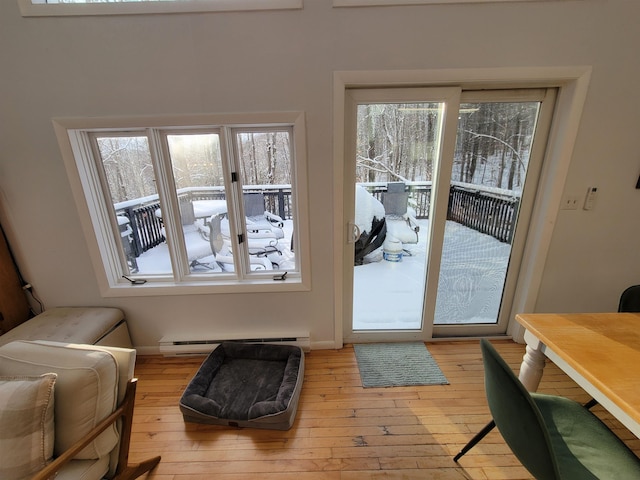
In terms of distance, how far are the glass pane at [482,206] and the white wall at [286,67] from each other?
0.29 metres

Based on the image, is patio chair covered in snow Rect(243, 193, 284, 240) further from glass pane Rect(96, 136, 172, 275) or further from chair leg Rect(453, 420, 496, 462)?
chair leg Rect(453, 420, 496, 462)

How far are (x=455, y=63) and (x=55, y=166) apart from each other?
8.88 ft

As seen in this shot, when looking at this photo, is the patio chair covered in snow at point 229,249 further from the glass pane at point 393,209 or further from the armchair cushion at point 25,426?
the armchair cushion at point 25,426

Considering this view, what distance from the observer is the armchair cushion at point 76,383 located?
0.99m

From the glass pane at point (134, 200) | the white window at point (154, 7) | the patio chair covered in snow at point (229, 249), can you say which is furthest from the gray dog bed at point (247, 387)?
the white window at point (154, 7)

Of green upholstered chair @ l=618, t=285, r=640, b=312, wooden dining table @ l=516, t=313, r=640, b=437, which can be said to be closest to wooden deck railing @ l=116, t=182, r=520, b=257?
green upholstered chair @ l=618, t=285, r=640, b=312

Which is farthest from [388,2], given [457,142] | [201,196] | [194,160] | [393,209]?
[201,196]

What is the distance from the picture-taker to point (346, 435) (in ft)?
4.89

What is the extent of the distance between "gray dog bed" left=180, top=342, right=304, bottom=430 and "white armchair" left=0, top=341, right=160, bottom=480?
0.46 m

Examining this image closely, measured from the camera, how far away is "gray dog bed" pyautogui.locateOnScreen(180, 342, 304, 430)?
1.50 meters

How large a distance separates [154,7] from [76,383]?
198 centimetres

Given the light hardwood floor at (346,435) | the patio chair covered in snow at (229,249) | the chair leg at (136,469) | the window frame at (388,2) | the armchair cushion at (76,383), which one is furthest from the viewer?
the patio chair covered in snow at (229,249)

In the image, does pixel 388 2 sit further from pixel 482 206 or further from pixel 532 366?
pixel 532 366

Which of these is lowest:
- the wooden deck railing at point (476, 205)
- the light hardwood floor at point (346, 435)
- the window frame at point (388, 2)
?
the light hardwood floor at point (346, 435)
